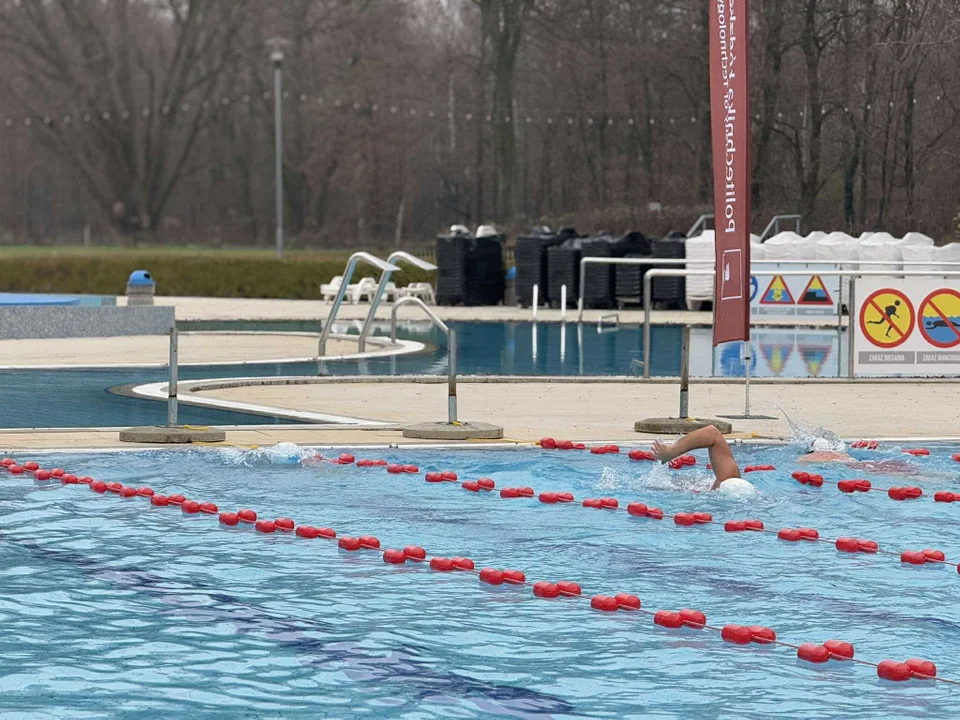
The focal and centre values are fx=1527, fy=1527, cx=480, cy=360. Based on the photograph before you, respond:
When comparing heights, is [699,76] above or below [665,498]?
above

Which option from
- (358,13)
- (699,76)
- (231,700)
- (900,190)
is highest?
(358,13)

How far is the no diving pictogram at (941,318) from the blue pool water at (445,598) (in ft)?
18.6

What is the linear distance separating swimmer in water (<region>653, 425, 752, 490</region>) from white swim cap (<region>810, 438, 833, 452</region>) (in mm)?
1568

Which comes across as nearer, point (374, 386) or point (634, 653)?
point (634, 653)

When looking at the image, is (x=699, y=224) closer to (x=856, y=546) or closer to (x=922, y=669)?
(x=856, y=546)

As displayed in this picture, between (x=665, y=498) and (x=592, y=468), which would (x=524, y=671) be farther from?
(x=592, y=468)

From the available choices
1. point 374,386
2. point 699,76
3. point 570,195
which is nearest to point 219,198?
point 570,195

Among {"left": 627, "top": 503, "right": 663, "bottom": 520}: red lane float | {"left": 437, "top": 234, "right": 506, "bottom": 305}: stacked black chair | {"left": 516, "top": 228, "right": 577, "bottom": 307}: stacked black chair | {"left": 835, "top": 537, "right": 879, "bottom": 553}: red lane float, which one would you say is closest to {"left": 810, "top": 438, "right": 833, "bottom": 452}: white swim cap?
{"left": 627, "top": 503, "right": 663, "bottom": 520}: red lane float

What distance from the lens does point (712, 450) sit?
10.9 meters

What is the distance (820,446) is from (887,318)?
226 inches

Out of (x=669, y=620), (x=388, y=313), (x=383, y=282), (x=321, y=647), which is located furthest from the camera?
(x=388, y=313)

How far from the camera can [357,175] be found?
6712 centimetres

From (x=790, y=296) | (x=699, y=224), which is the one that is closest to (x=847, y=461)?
(x=790, y=296)

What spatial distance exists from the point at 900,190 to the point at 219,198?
148ft
